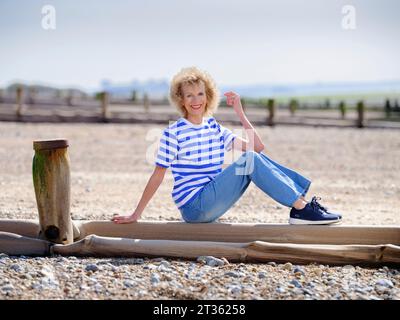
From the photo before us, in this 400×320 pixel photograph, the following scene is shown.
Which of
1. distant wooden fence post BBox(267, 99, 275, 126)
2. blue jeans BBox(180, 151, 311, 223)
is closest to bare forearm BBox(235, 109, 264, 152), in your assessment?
blue jeans BBox(180, 151, 311, 223)

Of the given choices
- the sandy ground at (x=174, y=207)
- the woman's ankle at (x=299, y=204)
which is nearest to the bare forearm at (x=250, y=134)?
the woman's ankle at (x=299, y=204)

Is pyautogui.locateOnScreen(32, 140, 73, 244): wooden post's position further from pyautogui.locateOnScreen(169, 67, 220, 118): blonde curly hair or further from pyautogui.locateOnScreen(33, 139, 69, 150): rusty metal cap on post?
pyautogui.locateOnScreen(169, 67, 220, 118): blonde curly hair

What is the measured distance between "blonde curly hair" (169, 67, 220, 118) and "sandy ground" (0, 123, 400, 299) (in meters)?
1.10

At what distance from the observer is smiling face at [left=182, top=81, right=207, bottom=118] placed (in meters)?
4.50

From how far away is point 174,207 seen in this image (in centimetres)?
687

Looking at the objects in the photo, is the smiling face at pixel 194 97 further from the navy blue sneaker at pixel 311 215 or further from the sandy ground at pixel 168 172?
the sandy ground at pixel 168 172

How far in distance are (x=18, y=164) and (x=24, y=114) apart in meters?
9.27

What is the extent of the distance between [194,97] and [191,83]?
99mm

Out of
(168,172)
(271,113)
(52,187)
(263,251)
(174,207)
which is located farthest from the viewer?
(271,113)

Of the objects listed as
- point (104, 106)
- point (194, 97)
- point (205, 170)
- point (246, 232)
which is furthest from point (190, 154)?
point (104, 106)

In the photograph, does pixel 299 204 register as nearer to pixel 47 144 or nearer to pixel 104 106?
pixel 47 144
